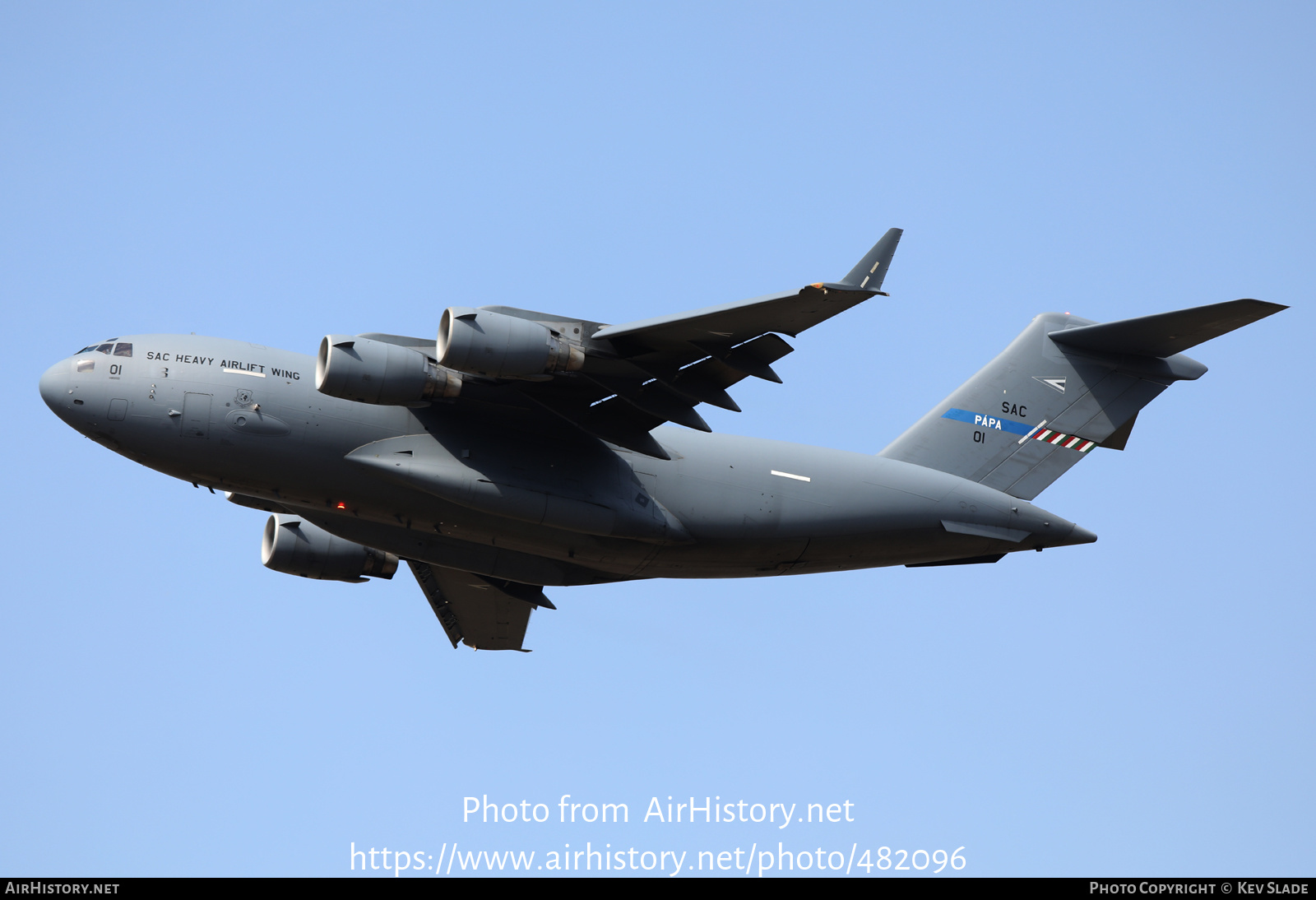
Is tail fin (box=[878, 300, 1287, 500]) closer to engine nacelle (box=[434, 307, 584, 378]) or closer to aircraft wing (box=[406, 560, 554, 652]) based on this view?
aircraft wing (box=[406, 560, 554, 652])

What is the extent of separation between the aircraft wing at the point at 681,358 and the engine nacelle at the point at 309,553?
3741 mm

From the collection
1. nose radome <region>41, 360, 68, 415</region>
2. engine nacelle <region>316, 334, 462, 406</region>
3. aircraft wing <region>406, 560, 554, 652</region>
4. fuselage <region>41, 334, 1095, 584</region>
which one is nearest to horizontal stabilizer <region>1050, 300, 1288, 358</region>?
fuselage <region>41, 334, 1095, 584</region>

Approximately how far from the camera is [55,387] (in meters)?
11.8

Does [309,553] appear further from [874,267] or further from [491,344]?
[874,267]

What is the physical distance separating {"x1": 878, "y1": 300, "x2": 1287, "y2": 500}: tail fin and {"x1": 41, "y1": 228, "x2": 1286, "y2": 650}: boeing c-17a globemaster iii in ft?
0.11

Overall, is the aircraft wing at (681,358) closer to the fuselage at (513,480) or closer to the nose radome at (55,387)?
the fuselage at (513,480)

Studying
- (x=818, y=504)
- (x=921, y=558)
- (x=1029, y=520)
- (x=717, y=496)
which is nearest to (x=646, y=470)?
(x=717, y=496)

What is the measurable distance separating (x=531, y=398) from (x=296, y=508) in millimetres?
2437

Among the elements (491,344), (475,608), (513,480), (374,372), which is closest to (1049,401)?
(513,480)

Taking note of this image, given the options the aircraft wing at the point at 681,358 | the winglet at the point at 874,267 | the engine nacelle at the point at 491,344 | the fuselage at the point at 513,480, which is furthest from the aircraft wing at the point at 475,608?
the winglet at the point at 874,267

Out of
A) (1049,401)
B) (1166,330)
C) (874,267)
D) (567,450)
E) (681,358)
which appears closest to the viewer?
(874,267)

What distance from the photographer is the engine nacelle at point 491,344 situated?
11242 mm

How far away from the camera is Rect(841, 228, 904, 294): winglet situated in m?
11.2

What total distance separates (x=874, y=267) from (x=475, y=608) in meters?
7.34
